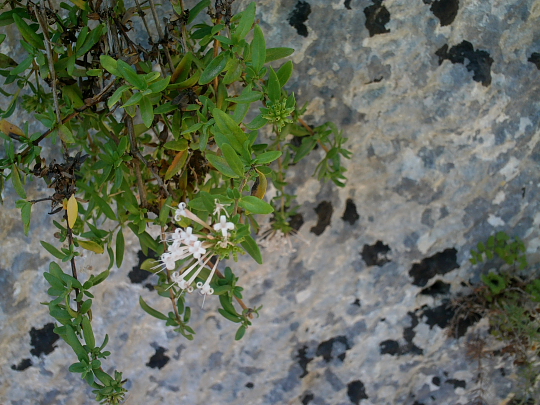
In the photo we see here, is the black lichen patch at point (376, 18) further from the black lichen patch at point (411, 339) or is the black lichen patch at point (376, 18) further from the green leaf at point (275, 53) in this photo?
the black lichen patch at point (411, 339)

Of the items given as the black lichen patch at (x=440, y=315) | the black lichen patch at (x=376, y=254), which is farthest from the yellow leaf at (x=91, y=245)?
the black lichen patch at (x=440, y=315)

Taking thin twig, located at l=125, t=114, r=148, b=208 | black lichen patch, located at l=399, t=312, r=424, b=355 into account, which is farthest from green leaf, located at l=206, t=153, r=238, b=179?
black lichen patch, located at l=399, t=312, r=424, b=355

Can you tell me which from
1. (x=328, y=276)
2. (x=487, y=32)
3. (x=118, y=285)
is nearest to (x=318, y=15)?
(x=487, y=32)

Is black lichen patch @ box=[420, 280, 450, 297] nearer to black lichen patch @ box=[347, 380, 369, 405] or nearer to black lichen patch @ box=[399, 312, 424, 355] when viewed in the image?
black lichen patch @ box=[399, 312, 424, 355]

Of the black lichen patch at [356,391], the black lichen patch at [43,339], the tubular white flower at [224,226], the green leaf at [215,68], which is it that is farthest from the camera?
the black lichen patch at [356,391]

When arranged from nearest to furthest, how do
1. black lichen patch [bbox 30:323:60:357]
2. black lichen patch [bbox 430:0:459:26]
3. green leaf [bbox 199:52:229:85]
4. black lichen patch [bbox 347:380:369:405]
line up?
green leaf [bbox 199:52:229:85]
black lichen patch [bbox 430:0:459:26]
black lichen patch [bbox 30:323:60:357]
black lichen patch [bbox 347:380:369:405]

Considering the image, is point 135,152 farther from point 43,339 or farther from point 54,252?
point 43,339

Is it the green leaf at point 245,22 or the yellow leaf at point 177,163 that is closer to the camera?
the green leaf at point 245,22
